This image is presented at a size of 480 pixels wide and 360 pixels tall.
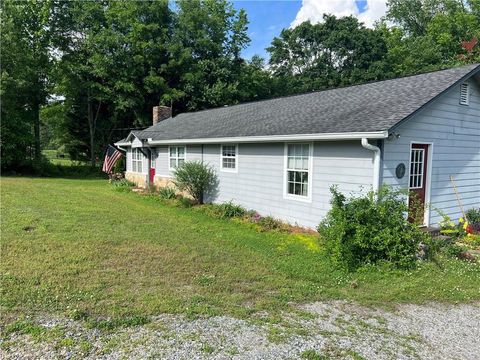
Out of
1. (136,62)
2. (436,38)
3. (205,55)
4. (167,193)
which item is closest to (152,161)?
(167,193)

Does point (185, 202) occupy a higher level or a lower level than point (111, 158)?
lower

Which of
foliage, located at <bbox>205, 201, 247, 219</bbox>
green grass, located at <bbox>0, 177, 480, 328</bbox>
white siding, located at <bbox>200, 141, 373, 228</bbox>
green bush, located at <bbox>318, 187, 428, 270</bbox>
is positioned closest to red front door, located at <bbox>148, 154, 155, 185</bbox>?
white siding, located at <bbox>200, 141, 373, 228</bbox>

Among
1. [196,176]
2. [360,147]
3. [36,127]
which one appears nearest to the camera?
[360,147]

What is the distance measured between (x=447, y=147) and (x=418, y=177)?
1357 mm

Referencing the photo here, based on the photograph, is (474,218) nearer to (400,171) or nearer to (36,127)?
(400,171)

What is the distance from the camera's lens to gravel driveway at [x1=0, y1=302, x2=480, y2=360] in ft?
11.2

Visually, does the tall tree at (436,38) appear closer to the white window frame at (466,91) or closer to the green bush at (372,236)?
the white window frame at (466,91)

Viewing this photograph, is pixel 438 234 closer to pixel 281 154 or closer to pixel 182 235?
pixel 281 154

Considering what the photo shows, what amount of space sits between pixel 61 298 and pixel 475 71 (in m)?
9.91

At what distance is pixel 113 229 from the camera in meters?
8.52

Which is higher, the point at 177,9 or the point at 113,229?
the point at 177,9

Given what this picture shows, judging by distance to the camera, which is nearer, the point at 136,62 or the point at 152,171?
the point at 152,171

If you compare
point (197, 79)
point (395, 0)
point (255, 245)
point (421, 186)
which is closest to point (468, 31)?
point (395, 0)

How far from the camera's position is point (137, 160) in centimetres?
1888
